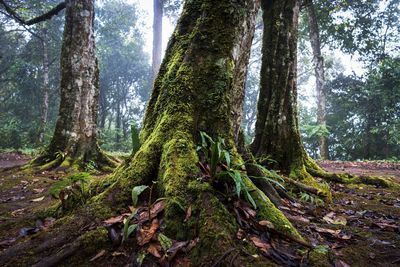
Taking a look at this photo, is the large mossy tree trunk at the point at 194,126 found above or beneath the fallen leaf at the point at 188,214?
above

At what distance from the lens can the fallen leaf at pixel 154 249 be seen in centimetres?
200

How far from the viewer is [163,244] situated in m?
2.05

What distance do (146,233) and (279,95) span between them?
4.47 m

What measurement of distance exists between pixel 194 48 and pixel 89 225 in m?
2.11

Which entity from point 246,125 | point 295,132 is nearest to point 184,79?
point 295,132

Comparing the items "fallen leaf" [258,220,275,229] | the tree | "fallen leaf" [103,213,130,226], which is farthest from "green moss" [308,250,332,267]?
the tree

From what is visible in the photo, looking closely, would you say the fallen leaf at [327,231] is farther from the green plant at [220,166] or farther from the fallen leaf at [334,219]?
the green plant at [220,166]

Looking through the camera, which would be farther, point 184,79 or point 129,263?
point 184,79

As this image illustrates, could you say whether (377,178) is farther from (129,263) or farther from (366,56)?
(366,56)

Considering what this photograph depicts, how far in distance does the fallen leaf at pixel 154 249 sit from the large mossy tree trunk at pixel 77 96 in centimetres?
529

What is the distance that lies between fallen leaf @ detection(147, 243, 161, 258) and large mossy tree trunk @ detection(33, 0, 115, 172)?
17.4 ft

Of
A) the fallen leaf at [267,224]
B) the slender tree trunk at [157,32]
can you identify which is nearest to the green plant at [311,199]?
the fallen leaf at [267,224]

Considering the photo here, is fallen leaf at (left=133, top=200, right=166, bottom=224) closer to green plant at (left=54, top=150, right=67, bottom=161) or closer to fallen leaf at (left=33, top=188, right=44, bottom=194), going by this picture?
fallen leaf at (left=33, top=188, right=44, bottom=194)

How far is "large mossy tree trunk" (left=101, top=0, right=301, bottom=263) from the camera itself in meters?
2.20
